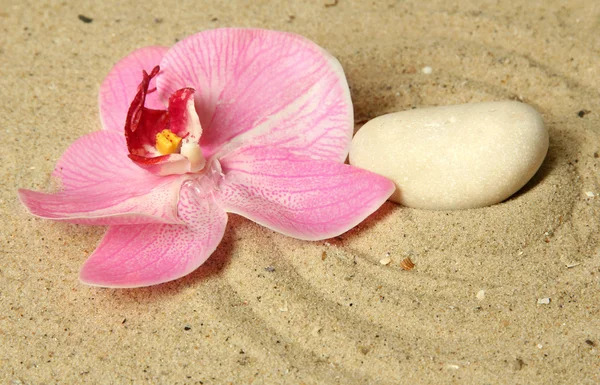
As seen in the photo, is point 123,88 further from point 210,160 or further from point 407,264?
point 407,264

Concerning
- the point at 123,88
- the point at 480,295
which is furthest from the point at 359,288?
the point at 123,88

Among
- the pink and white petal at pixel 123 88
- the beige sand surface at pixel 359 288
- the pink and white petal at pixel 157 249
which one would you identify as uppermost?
the pink and white petal at pixel 123 88

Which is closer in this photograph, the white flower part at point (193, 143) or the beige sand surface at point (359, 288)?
the beige sand surface at point (359, 288)

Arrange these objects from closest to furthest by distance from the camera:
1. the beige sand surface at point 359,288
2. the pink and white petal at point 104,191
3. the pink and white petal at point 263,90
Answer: the beige sand surface at point 359,288, the pink and white petal at point 104,191, the pink and white petal at point 263,90

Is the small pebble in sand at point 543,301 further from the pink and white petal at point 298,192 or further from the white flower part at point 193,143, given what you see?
the white flower part at point 193,143

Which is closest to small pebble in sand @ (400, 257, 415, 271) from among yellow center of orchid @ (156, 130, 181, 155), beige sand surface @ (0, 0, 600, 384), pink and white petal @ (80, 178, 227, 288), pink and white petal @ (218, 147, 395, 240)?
beige sand surface @ (0, 0, 600, 384)

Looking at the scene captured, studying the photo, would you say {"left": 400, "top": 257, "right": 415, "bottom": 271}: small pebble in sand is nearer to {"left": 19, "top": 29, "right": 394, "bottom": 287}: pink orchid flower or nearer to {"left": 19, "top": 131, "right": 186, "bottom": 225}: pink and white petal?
{"left": 19, "top": 29, "right": 394, "bottom": 287}: pink orchid flower

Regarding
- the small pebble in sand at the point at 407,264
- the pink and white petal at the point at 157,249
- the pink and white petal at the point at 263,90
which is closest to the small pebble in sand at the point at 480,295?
the small pebble in sand at the point at 407,264
